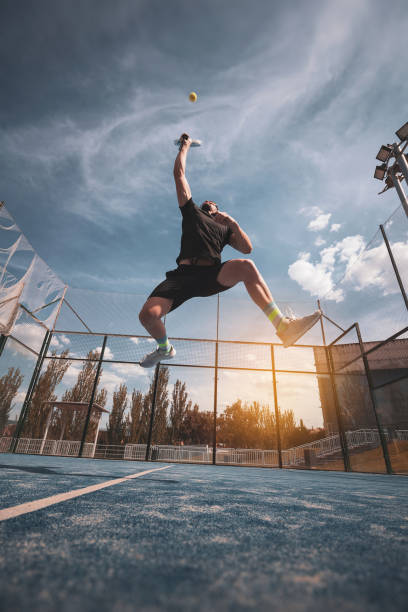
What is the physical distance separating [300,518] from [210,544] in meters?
0.50

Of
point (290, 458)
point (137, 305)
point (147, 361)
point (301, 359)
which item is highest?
point (137, 305)

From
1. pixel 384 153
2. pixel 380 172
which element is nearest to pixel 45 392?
pixel 380 172

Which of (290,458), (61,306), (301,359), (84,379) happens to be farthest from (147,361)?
(84,379)

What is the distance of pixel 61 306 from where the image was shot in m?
8.52

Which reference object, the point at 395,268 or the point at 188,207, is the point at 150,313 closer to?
the point at 188,207

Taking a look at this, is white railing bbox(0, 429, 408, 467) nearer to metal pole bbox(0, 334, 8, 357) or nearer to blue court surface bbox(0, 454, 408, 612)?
metal pole bbox(0, 334, 8, 357)

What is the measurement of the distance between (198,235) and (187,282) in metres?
0.39

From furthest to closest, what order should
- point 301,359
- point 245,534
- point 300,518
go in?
point 301,359 → point 300,518 → point 245,534

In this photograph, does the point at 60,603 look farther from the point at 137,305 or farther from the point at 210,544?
the point at 137,305

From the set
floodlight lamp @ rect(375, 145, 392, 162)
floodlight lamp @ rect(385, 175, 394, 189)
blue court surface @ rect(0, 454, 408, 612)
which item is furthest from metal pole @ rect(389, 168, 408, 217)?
blue court surface @ rect(0, 454, 408, 612)

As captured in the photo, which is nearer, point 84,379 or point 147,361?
Answer: point 147,361

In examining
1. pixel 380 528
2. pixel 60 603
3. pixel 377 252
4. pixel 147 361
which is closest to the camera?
pixel 60 603

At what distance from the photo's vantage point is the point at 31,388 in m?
7.39

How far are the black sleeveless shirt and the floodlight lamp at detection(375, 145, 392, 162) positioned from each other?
18.7ft
